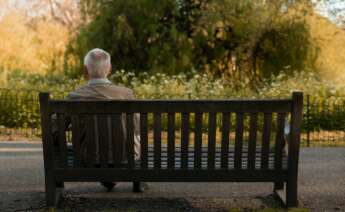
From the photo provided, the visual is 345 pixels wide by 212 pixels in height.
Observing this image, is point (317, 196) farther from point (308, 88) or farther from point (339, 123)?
point (308, 88)

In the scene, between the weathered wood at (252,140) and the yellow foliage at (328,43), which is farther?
the yellow foliage at (328,43)

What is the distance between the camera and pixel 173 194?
6.06 metres

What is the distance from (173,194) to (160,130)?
3.62 feet

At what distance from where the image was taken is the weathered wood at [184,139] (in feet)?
16.8

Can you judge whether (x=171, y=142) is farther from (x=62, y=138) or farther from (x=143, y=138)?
(x=62, y=138)

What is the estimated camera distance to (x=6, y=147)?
10086 mm

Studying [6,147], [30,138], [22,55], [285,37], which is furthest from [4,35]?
[6,147]

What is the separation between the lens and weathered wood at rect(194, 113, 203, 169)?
513 cm

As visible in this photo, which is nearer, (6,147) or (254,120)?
(254,120)

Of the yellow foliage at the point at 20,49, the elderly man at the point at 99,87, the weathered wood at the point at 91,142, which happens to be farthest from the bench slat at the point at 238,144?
the yellow foliage at the point at 20,49

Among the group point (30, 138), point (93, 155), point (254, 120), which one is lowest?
point (30, 138)

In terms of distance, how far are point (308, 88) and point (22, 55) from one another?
16.0 meters

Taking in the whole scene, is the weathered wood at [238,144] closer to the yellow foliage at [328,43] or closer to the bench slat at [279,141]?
the bench slat at [279,141]

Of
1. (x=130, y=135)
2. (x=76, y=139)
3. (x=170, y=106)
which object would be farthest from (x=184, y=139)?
(x=76, y=139)
